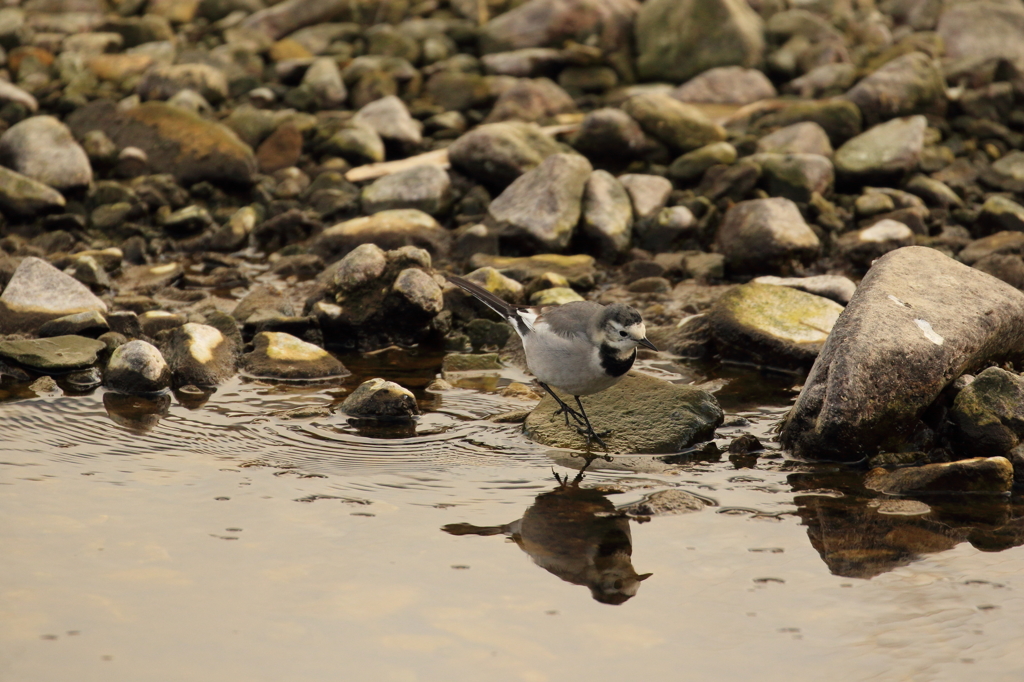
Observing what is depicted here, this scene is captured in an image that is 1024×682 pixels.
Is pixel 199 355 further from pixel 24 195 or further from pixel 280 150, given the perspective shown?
pixel 280 150

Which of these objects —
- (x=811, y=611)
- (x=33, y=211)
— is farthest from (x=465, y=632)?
(x=33, y=211)

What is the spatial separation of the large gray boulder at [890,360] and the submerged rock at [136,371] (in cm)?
444

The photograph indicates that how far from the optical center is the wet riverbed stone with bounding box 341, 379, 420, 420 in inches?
285

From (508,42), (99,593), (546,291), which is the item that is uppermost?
(508,42)

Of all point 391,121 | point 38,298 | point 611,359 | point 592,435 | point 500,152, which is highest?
point 391,121

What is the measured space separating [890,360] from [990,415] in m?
0.68

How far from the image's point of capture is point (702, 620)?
4.81 meters

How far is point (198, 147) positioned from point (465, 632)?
941cm

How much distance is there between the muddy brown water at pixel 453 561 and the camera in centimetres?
450

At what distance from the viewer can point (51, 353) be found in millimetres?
7852

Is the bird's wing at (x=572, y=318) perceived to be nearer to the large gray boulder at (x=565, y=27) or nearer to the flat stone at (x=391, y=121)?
the flat stone at (x=391, y=121)

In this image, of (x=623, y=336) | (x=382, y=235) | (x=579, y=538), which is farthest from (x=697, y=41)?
(x=579, y=538)

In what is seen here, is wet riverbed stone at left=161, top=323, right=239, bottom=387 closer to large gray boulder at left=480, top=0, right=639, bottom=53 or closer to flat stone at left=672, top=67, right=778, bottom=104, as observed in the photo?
flat stone at left=672, top=67, right=778, bottom=104

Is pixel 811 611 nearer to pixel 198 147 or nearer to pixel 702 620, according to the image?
pixel 702 620
